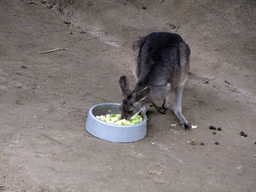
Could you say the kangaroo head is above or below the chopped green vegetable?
above

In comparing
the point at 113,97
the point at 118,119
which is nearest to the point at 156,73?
the point at 118,119

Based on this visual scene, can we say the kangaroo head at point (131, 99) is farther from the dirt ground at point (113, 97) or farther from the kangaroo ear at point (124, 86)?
the dirt ground at point (113, 97)

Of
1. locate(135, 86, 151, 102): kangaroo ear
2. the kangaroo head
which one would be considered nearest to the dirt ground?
the kangaroo head

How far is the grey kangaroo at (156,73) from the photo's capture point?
11.6 ft

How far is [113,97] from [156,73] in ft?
3.76

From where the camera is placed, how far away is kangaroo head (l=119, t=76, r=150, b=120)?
3.39 meters

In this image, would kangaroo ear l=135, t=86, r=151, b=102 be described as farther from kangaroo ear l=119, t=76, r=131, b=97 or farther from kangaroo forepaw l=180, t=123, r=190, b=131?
kangaroo forepaw l=180, t=123, r=190, b=131

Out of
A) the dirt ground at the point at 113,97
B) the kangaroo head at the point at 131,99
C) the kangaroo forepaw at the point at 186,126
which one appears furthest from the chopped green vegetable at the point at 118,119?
the kangaroo forepaw at the point at 186,126

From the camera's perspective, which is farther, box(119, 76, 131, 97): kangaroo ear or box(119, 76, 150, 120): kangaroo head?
A: box(119, 76, 131, 97): kangaroo ear

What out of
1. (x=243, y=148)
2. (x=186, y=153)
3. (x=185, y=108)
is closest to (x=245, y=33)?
(x=185, y=108)

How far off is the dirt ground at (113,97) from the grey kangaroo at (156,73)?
40 cm

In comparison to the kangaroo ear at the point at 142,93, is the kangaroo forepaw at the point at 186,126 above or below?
below

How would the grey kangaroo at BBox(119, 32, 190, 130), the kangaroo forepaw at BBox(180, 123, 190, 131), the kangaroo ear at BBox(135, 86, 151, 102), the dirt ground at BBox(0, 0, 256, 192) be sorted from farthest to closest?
the kangaroo forepaw at BBox(180, 123, 190, 131) < the grey kangaroo at BBox(119, 32, 190, 130) < the kangaroo ear at BBox(135, 86, 151, 102) < the dirt ground at BBox(0, 0, 256, 192)

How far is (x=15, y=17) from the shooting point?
6547mm
